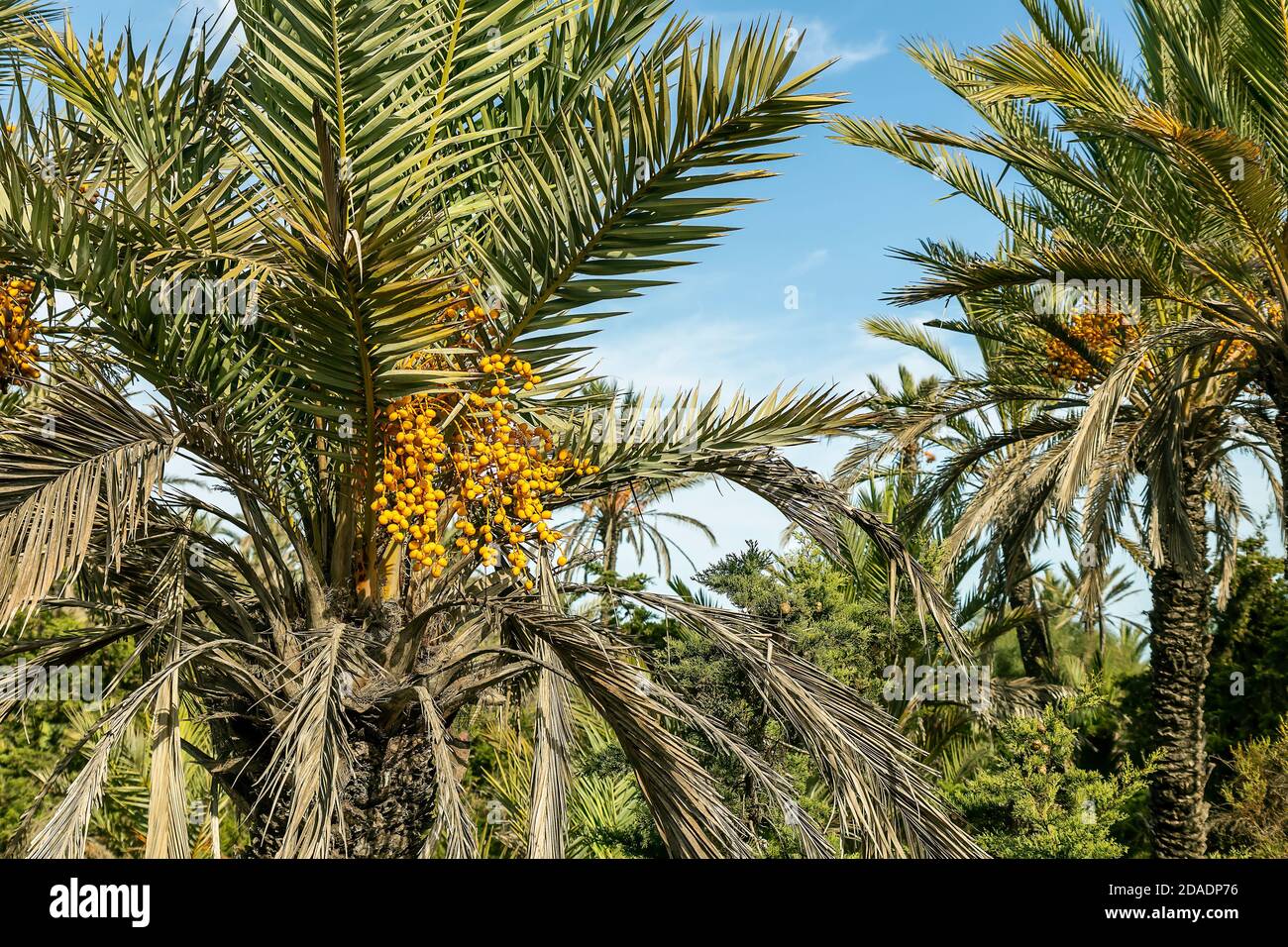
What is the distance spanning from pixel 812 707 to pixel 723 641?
438 mm

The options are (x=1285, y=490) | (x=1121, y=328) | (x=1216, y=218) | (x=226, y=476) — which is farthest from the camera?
(x=1121, y=328)

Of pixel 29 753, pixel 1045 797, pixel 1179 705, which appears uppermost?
pixel 1179 705

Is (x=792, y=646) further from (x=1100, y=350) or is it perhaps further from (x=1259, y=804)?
(x=1259, y=804)

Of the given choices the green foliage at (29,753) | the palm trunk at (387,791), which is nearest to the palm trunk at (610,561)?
the palm trunk at (387,791)

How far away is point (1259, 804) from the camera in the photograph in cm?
1041

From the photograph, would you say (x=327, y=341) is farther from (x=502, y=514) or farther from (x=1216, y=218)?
(x=1216, y=218)

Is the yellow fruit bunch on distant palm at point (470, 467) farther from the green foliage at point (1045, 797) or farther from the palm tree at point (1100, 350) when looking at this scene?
the green foliage at point (1045, 797)

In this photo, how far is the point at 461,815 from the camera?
3.46 metres

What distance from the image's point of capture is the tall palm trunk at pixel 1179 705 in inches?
357

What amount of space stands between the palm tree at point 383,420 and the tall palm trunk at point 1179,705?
575 cm

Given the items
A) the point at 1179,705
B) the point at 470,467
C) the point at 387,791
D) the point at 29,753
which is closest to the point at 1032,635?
the point at 1179,705

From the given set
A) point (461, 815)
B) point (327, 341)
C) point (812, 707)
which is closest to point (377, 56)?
point (327, 341)

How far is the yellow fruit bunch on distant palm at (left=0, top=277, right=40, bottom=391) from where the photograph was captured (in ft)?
13.9

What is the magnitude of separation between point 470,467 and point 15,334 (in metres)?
2.12
